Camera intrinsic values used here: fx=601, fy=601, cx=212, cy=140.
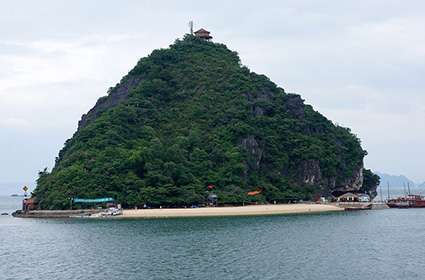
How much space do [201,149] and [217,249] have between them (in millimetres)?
65075

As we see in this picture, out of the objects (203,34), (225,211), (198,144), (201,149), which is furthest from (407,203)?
(203,34)

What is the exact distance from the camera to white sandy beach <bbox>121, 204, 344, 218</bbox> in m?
104

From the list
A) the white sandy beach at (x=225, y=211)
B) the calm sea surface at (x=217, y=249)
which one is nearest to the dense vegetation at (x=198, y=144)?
the white sandy beach at (x=225, y=211)

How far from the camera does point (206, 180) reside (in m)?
120

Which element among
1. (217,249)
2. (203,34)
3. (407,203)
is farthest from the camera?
(203,34)

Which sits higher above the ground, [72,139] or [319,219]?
[72,139]

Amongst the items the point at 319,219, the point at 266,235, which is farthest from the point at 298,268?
the point at 319,219

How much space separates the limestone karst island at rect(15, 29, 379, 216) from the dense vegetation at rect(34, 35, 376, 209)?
223 mm

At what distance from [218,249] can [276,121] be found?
75600 millimetres

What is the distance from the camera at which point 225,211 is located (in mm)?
106750

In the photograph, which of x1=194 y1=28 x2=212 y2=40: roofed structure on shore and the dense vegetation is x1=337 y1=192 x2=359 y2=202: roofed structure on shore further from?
x1=194 y1=28 x2=212 y2=40: roofed structure on shore

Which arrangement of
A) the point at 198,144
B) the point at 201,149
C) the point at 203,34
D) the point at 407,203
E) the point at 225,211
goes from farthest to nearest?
1. the point at 203,34
2. the point at 407,203
3. the point at 198,144
4. the point at 201,149
5. the point at 225,211

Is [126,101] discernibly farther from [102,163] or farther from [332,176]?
[332,176]

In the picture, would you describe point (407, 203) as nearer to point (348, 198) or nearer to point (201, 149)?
point (348, 198)
